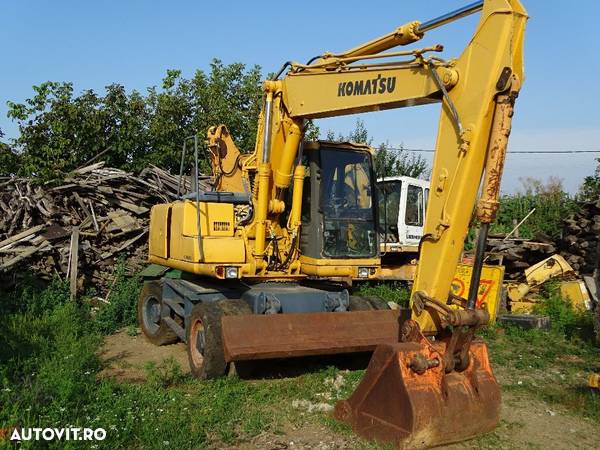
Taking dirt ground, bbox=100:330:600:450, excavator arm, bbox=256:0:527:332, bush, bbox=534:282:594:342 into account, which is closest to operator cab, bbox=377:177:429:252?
bush, bbox=534:282:594:342

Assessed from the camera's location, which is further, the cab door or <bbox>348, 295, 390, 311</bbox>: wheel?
the cab door

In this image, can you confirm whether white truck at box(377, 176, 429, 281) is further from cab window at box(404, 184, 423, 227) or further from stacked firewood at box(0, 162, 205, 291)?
stacked firewood at box(0, 162, 205, 291)

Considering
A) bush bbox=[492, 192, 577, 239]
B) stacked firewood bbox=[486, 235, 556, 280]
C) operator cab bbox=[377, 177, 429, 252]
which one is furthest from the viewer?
bush bbox=[492, 192, 577, 239]

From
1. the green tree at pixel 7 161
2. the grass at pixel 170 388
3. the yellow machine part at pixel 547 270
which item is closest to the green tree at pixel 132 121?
the green tree at pixel 7 161

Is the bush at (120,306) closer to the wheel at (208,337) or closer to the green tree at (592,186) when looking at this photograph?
the wheel at (208,337)

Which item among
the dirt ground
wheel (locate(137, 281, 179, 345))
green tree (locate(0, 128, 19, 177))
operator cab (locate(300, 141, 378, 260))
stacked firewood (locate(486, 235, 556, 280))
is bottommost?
the dirt ground

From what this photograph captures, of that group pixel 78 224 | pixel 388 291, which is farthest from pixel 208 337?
pixel 388 291

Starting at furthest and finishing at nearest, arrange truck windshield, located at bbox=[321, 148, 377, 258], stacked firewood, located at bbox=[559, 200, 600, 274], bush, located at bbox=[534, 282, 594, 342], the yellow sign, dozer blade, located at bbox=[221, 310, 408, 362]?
1. stacked firewood, located at bbox=[559, 200, 600, 274]
2. the yellow sign
3. bush, located at bbox=[534, 282, 594, 342]
4. truck windshield, located at bbox=[321, 148, 377, 258]
5. dozer blade, located at bbox=[221, 310, 408, 362]

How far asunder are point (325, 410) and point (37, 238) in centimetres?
734

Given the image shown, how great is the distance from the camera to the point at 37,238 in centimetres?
1098

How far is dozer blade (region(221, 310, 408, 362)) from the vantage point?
6488mm

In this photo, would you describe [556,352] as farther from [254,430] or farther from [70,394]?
[70,394]

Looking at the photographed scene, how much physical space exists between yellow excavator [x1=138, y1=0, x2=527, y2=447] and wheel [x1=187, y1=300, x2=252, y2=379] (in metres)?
0.02

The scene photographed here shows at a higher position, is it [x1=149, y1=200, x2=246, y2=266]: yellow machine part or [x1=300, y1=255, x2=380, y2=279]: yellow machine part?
[x1=149, y1=200, x2=246, y2=266]: yellow machine part
